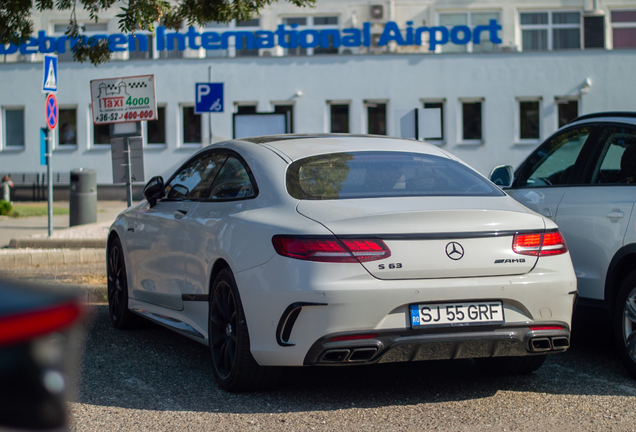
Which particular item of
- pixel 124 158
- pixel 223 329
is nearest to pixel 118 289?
pixel 223 329

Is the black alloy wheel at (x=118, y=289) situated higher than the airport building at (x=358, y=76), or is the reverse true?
the airport building at (x=358, y=76)

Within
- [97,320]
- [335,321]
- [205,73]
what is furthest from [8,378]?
[205,73]

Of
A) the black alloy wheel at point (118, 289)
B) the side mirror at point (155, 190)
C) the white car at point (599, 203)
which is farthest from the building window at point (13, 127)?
the white car at point (599, 203)

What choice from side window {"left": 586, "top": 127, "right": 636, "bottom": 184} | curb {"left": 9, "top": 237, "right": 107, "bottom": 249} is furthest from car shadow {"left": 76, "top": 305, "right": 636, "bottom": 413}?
curb {"left": 9, "top": 237, "right": 107, "bottom": 249}

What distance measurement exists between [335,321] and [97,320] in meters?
3.74

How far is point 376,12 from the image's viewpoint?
31453 millimetres

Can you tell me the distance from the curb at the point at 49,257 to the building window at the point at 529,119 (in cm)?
2168

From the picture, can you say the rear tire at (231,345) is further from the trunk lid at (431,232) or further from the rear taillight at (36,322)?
the rear taillight at (36,322)

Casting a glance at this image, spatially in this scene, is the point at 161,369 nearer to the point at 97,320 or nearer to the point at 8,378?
the point at 97,320

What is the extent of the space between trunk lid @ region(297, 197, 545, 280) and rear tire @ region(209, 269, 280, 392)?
68 cm

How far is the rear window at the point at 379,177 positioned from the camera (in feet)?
15.6

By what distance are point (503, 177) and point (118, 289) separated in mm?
3223

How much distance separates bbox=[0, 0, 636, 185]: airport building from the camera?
99.5 ft

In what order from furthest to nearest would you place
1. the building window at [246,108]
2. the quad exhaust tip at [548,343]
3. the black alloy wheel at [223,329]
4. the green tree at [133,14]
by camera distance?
1. the building window at [246,108]
2. the green tree at [133,14]
3. the black alloy wheel at [223,329]
4. the quad exhaust tip at [548,343]
